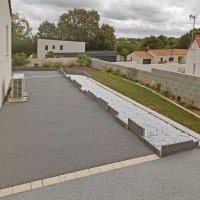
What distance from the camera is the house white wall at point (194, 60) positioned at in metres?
29.7

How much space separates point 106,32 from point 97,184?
5916 cm

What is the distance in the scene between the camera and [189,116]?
990 cm

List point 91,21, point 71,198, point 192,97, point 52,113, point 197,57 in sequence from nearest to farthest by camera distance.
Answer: point 71,198 < point 52,113 < point 192,97 < point 197,57 < point 91,21

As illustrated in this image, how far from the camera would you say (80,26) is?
65.4 metres

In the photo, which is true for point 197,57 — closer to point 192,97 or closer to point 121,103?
point 192,97

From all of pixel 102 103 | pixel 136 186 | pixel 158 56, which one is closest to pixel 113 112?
pixel 102 103

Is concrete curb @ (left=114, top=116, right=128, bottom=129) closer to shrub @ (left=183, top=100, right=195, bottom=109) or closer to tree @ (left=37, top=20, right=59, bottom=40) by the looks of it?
shrub @ (left=183, top=100, right=195, bottom=109)

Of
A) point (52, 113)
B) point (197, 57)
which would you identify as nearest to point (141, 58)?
point (197, 57)

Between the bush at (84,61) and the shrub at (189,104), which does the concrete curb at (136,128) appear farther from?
the bush at (84,61)

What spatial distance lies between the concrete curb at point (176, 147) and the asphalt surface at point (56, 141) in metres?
0.35

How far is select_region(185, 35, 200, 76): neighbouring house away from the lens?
97.5 feet

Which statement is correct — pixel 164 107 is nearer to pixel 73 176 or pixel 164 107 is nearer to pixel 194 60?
pixel 73 176

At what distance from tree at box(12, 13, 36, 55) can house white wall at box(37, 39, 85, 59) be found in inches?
117

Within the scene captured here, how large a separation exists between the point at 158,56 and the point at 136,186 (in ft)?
179
